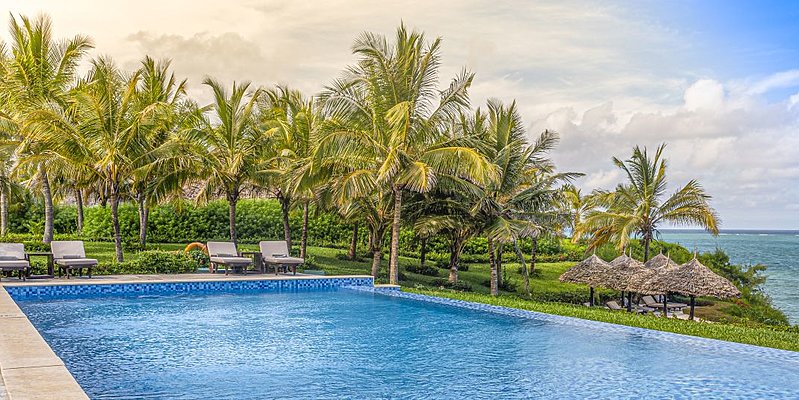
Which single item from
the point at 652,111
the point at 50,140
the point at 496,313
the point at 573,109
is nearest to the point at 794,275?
the point at 652,111

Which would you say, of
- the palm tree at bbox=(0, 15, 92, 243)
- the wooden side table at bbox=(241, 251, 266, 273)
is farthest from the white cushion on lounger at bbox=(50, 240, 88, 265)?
the wooden side table at bbox=(241, 251, 266, 273)

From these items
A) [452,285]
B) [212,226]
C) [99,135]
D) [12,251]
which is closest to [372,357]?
[12,251]

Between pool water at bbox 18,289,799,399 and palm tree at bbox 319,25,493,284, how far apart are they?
12.6 ft

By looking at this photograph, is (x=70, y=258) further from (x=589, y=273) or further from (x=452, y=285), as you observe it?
(x=589, y=273)

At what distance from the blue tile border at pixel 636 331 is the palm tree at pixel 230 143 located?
601 cm

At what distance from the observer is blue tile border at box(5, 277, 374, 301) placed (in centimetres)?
1230

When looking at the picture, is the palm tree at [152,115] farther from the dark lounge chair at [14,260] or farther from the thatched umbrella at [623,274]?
the thatched umbrella at [623,274]

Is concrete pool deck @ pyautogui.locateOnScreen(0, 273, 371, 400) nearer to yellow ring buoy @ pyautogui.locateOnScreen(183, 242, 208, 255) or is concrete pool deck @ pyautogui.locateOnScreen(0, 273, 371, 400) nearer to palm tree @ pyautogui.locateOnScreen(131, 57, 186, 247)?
palm tree @ pyautogui.locateOnScreen(131, 57, 186, 247)

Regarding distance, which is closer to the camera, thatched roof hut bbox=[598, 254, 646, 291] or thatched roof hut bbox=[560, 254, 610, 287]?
thatched roof hut bbox=[598, 254, 646, 291]

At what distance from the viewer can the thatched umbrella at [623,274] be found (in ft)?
52.7

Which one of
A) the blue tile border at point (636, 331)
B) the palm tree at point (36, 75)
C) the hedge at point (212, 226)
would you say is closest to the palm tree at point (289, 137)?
the hedge at point (212, 226)

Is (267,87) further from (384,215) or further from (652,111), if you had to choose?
(652,111)

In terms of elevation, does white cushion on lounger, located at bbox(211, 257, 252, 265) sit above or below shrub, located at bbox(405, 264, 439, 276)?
above

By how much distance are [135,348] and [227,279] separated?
633 centimetres
